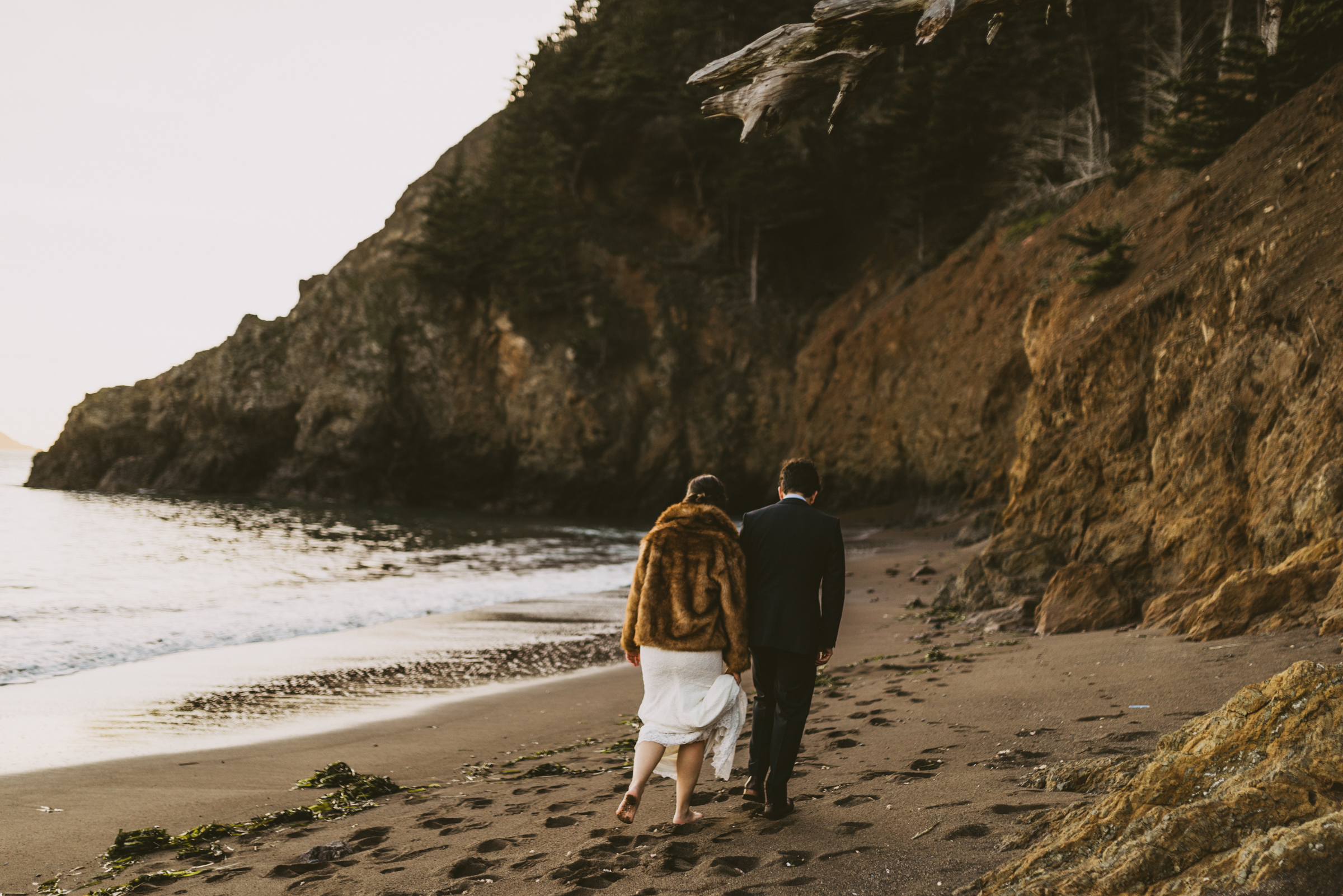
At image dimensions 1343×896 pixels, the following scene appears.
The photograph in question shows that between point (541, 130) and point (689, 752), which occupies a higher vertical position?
point (541, 130)

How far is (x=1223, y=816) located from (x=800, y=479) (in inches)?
88.5

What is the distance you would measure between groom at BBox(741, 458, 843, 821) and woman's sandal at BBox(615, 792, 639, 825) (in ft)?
1.85

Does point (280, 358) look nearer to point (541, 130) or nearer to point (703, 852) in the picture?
point (541, 130)

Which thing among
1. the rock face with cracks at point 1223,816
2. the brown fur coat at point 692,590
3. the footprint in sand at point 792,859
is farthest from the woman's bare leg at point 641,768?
the rock face with cracks at point 1223,816

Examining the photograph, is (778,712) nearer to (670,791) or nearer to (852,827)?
(852,827)

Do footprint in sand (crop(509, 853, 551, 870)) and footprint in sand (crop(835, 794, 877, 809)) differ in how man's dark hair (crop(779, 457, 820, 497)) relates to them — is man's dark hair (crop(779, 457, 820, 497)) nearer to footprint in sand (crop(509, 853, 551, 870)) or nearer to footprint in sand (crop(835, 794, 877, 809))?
footprint in sand (crop(835, 794, 877, 809))

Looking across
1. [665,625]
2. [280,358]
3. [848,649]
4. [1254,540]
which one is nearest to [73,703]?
[665,625]

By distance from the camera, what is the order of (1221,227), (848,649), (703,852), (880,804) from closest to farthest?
(703,852)
(880,804)
(848,649)
(1221,227)

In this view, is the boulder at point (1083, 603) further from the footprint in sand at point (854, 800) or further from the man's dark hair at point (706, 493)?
the man's dark hair at point (706, 493)

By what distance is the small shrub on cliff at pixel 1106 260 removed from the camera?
13562mm

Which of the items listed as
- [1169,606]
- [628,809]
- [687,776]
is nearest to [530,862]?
[628,809]

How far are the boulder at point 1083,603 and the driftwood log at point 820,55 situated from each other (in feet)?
16.8

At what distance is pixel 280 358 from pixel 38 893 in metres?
42.1

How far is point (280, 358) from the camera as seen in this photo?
1623 inches
